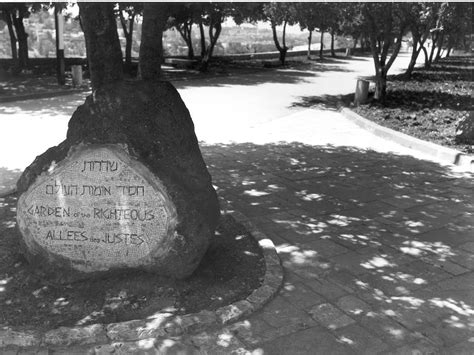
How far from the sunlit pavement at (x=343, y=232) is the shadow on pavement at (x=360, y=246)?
0.5 inches

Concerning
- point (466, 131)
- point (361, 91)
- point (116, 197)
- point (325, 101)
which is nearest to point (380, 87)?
A: point (361, 91)

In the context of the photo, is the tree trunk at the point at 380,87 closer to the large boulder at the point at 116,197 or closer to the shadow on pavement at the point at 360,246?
the shadow on pavement at the point at 360,246

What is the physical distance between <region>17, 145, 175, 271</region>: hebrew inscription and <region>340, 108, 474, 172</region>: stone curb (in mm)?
6064

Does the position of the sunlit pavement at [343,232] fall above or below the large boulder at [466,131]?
below

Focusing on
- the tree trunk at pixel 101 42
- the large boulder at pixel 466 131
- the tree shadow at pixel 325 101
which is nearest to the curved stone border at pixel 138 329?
the tree trunk at pixel 101 42

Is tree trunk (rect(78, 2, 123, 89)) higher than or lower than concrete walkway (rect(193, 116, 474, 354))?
higher

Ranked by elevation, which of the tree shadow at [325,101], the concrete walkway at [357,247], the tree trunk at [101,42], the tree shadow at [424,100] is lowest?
the concrete walkway at [357,247]

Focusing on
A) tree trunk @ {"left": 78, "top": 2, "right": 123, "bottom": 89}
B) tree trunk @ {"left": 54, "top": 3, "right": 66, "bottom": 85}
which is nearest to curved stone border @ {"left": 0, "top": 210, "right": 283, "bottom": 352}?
tree trunk @ {"left": 78, "top": 2, "right": 123, "bottom": 89}

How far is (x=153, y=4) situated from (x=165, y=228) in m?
2.37

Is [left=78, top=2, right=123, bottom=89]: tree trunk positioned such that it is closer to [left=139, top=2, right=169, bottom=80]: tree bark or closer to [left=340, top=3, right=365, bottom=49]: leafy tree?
[left=139, top=2, right=169, bottom=80]: tree bark

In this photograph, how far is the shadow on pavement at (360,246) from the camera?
347 cm

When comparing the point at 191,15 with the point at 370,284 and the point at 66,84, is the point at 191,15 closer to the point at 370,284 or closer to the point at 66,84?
the point at 66,84

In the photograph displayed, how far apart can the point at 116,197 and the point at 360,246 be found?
251cm

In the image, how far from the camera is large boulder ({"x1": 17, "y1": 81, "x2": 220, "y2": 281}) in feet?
12.1
